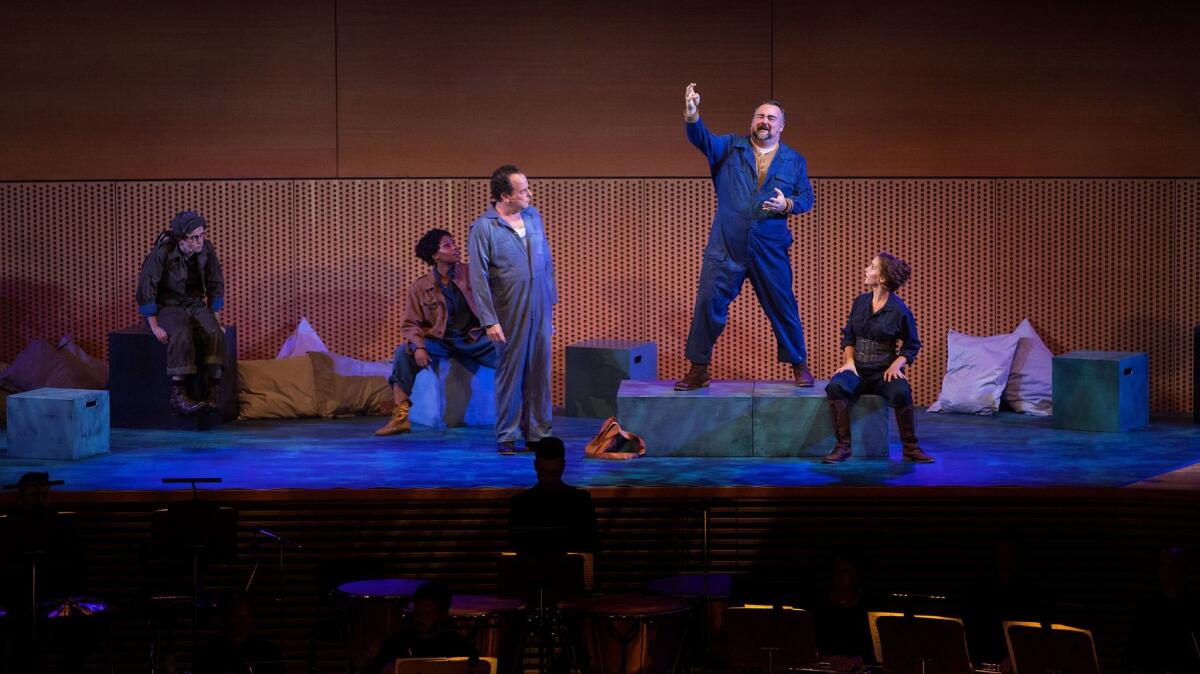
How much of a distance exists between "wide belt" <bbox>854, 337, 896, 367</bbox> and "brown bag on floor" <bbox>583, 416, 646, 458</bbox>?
125 cm

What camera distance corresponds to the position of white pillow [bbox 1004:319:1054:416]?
9.35m

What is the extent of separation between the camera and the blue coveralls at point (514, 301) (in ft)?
25.2

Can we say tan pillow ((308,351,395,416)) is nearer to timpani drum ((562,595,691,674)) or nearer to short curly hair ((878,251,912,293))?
short curly hair ((878,251,912,293))

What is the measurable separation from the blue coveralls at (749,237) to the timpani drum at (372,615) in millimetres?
2957

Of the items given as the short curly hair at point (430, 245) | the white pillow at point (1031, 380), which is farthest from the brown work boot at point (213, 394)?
the white pillow at point (1031, 380)

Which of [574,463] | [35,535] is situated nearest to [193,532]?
[35,535]

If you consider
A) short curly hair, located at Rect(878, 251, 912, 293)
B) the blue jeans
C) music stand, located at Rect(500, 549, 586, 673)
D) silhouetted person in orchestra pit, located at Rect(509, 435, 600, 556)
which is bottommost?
music stand, located at Rect(500, 549, 586, 673)

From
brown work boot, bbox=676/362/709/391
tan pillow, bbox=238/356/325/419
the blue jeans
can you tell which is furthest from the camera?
tan pillow, bbox=238/356/325/419

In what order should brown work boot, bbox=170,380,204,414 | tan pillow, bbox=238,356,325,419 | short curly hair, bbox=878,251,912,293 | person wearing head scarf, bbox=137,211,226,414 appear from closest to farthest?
short curly hair, bbox=878,251,912,293 → person wearing head scarf, bbox=137,211,226,414 → brown work boot, bbox=170,380,204,414 → tan pillow, bbox=238,356,325,419

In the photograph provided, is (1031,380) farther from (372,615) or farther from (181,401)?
(372,615)

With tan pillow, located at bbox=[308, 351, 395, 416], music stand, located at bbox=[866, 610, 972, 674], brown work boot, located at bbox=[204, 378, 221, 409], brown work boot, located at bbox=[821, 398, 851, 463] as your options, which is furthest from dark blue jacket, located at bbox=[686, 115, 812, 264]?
brown work boot, located at bbox=[204, 378, 221, 409]

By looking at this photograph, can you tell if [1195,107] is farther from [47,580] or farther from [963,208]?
[47,580]

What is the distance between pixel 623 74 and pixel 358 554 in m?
4.82

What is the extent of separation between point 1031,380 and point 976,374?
354 mm
